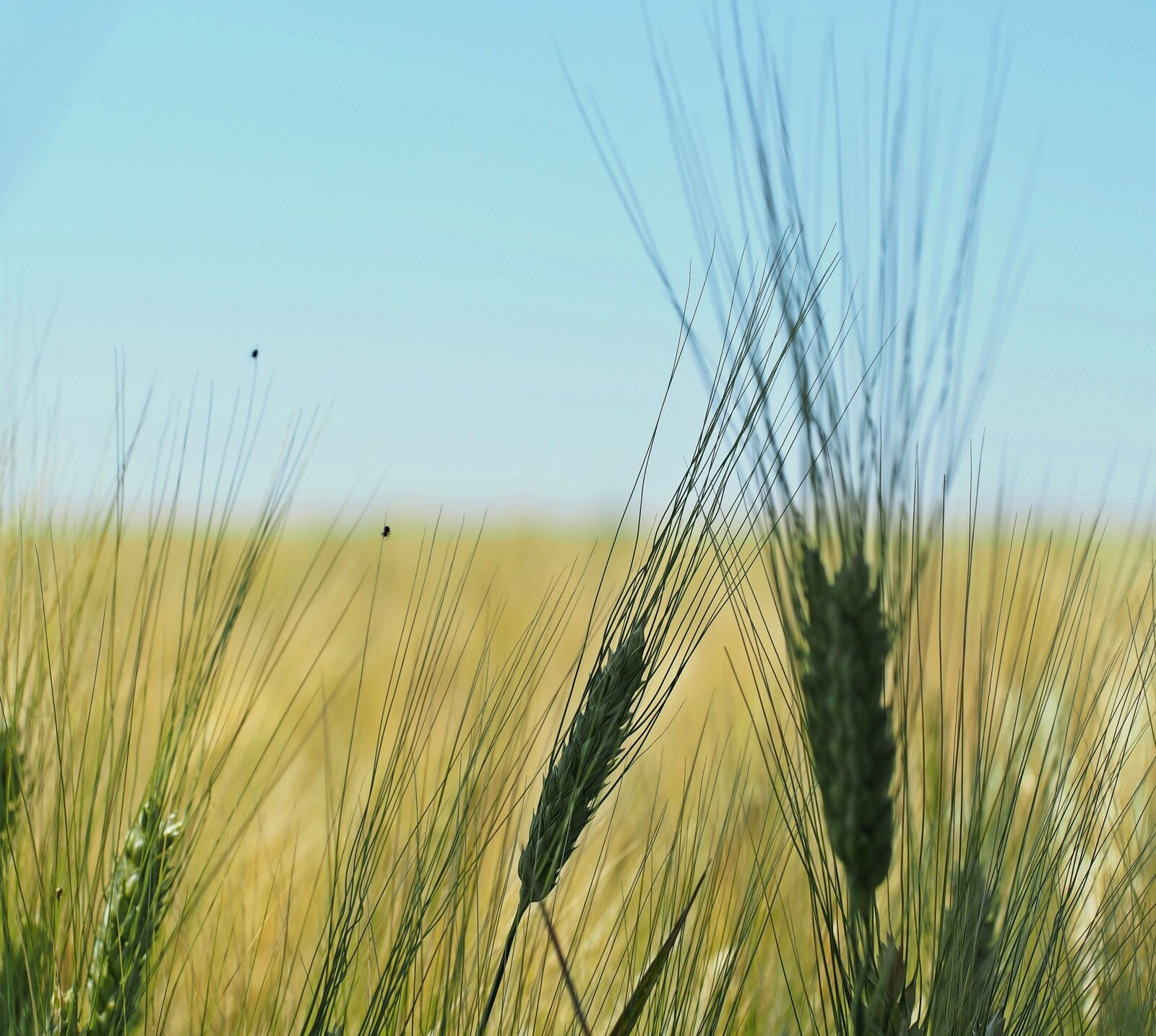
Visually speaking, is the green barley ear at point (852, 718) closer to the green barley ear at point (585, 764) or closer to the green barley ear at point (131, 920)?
the green barley ear at point (585, 764)

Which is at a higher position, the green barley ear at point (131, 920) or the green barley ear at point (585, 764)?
the green barley ear at point (585, 764)

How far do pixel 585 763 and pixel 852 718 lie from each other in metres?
0.19

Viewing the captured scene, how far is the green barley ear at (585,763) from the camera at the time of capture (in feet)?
2.43

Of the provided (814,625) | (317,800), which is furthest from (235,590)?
(317,800)

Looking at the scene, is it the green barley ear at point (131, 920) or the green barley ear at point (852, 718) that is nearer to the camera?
the green barley ear at point (852, 718)

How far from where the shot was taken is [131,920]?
0.89 metres

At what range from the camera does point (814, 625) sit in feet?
2.26

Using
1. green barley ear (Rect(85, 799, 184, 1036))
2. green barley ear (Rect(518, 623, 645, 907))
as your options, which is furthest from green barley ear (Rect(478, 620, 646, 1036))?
green barley ear (Rect(85, 799, 184, 1036))

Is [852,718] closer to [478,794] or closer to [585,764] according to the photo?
[585,764]

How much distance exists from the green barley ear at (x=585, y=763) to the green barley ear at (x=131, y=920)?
339mm

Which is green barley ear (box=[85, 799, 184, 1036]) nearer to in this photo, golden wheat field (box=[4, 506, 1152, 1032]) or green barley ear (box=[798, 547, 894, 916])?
golden wheat field (box=[4, 506, 1152, 1032])

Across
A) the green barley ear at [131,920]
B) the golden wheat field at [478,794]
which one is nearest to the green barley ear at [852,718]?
the golden wheat field at [478,794]

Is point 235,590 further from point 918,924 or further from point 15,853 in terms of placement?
point 918,924

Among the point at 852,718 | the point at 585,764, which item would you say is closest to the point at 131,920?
the point at 585,764
